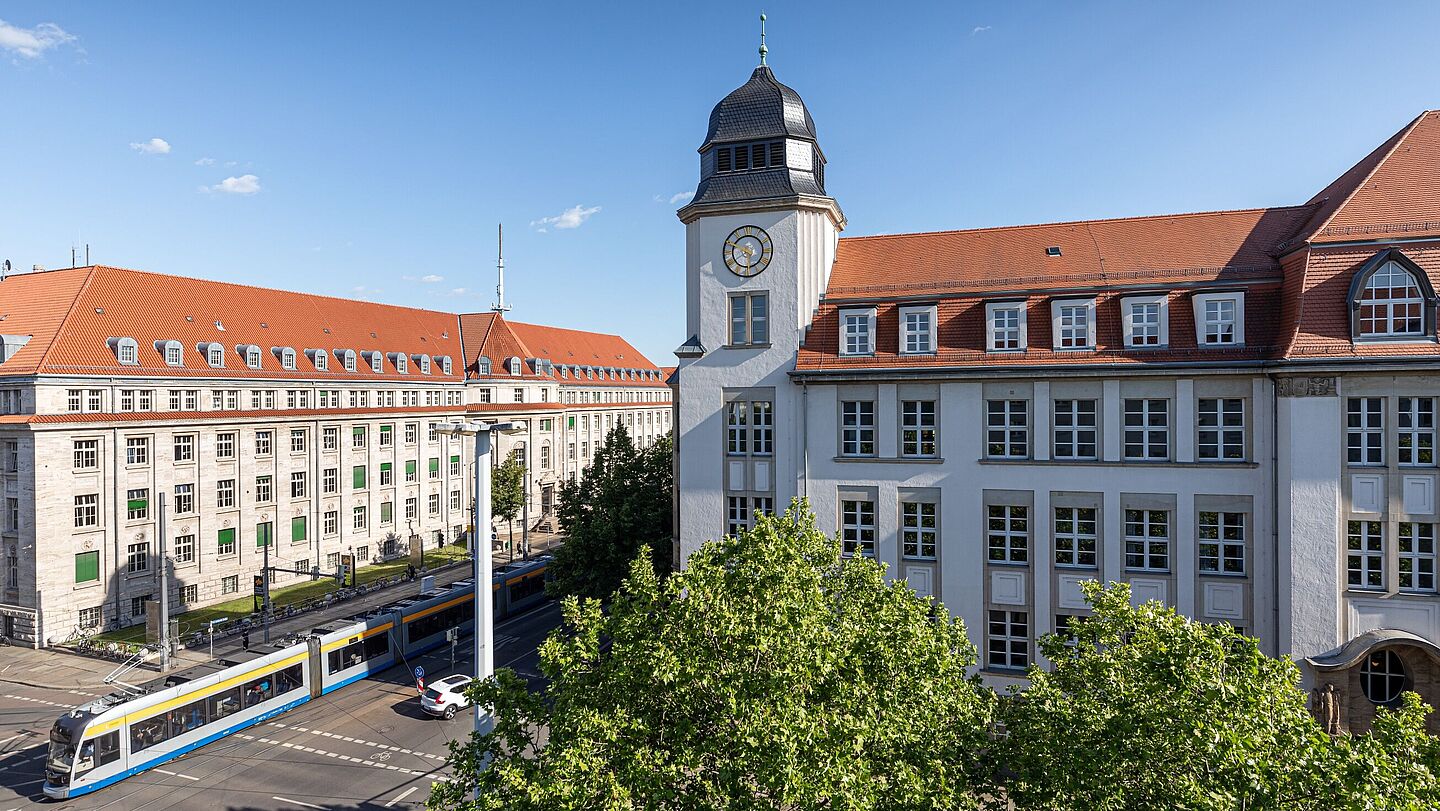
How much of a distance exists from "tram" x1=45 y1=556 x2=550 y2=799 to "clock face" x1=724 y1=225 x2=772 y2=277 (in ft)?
80.0

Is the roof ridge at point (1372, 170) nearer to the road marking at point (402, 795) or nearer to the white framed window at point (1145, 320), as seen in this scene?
the white framed window at point (1145, 320)

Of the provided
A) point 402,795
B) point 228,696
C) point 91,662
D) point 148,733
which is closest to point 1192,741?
point 402,795

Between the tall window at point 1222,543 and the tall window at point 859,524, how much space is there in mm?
10996

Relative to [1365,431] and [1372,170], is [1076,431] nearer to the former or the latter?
[1365,431]

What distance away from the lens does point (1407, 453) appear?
73.6 ft

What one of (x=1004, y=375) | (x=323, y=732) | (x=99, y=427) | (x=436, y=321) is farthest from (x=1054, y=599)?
(x=436, y=321)

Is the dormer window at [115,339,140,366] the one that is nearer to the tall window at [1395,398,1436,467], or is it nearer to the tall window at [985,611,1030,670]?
the tall window at [985,611,1030,670]

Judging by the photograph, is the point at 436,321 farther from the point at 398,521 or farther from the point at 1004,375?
the point at 1004,375

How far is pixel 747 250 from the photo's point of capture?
29.2 m

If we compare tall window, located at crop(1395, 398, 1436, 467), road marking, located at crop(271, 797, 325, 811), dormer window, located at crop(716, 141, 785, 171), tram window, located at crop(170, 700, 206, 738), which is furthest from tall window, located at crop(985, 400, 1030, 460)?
tram window, located at crop(170, 700, 206, 738)

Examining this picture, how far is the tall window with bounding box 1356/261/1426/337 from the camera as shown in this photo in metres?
22.4

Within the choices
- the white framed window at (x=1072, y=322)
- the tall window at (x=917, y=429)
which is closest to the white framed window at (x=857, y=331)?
the tall window at (x=917, y=429)

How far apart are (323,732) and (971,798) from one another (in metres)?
27.2

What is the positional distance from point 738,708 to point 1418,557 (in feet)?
77.8
